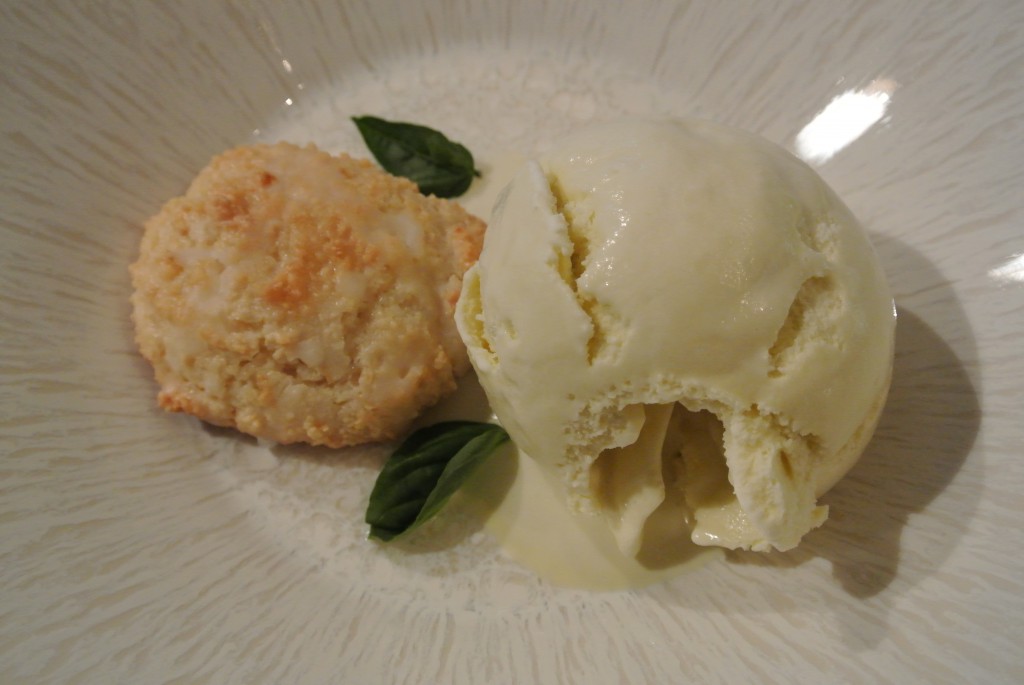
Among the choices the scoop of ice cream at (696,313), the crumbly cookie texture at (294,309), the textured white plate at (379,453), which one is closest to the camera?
the scoop of ice cream at (696,313)

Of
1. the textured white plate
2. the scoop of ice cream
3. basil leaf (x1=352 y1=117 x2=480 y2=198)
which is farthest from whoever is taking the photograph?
basil leaf (x1=352 y1=117 x2=480 y2=198)

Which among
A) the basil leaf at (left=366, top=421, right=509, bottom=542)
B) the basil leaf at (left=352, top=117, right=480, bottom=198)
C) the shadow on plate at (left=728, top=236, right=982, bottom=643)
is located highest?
the basil leaf at (left=352, top=117, right=480, bottom=198)

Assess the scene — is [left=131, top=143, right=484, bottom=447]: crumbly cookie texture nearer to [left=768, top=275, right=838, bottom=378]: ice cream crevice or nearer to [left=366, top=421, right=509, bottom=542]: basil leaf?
[left=366, top=421, right=509, bottom=542]: basil leaf

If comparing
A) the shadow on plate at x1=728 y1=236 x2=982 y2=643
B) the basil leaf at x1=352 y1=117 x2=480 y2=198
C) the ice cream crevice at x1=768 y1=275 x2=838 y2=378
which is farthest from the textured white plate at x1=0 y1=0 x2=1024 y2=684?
the ice cream crevice at x1=768 y1=275 x2=838 y2=378

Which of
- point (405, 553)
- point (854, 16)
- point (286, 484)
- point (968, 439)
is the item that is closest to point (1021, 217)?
point (968, 439)

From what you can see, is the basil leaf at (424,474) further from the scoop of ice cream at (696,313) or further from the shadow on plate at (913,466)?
the shadow on plate at (913,466)

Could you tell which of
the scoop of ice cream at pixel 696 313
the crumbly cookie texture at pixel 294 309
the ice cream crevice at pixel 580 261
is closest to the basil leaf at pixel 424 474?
the crumbly cookie texture at pixel 294 309

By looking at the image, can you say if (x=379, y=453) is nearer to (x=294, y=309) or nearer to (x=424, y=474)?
(x=424, y=474)
